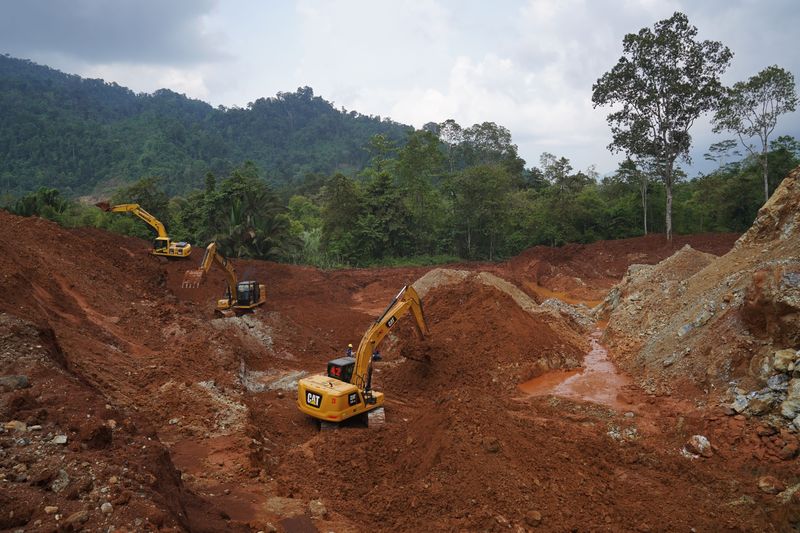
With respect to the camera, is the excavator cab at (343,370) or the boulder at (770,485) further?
the excavator cab at (343,370)

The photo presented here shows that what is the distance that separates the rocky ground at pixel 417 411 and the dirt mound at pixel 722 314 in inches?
2.4

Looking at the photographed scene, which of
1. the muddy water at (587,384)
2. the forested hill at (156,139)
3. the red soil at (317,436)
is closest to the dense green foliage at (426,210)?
the red soil at (317,436)

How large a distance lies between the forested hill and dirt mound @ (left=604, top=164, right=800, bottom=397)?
40.0 metres

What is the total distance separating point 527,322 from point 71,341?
1225 cm

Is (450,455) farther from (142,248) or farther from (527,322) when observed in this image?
(142,248)

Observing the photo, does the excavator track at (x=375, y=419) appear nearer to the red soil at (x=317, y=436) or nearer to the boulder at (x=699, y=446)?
the red soil at (x=317, y=436)

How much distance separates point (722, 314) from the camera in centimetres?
1238

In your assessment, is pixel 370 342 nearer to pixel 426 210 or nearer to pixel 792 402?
pixel 792 402

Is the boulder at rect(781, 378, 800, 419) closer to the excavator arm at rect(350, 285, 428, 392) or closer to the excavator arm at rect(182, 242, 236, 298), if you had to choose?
the excavator arm at rect(350, 285, 428, 392)

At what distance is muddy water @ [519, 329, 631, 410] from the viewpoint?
1288cm

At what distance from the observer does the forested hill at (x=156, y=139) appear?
67.2 metres

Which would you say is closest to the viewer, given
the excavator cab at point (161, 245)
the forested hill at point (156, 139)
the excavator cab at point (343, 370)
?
the excavator cab at point (343, 370)

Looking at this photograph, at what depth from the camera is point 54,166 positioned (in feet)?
222

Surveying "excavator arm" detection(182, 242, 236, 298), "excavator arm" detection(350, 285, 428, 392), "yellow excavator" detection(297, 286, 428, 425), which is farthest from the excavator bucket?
"excavator arm" detection(350, 285, 428, 392)
